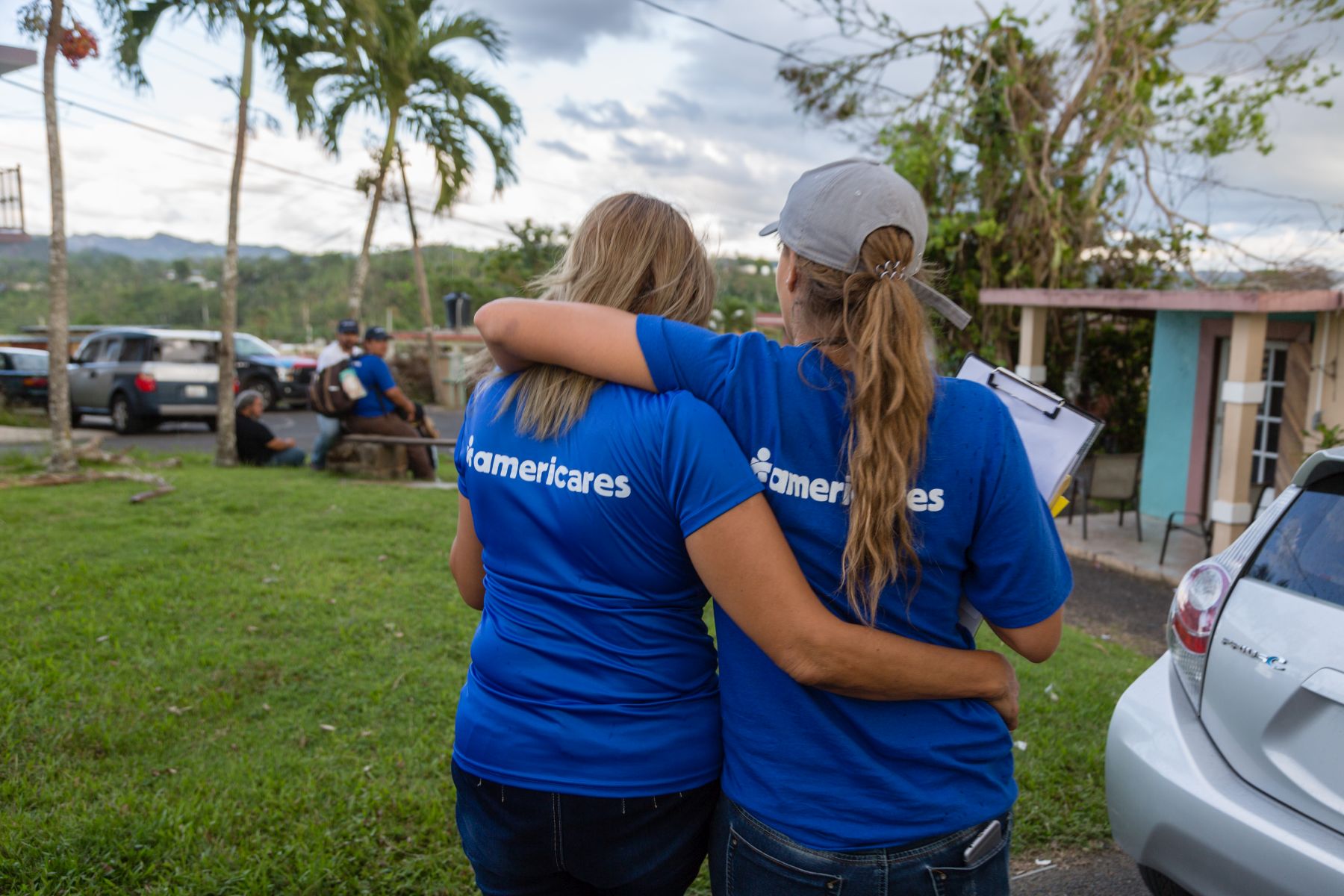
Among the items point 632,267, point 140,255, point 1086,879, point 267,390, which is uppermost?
point 140,255

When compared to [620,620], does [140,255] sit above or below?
above

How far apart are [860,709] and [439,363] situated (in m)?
23.7

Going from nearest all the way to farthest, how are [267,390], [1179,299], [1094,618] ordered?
[1094,618], [1179,299], [267,390]

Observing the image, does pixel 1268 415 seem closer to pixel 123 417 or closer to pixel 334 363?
pixel 334 363

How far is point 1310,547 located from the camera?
233cm

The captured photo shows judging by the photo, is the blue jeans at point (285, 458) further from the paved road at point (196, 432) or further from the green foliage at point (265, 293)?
the green foliage at point (265, 293)

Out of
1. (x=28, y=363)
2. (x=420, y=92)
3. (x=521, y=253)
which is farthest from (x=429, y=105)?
(x=521, y=253)

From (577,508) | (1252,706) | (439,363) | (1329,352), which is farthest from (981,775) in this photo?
(439,363)

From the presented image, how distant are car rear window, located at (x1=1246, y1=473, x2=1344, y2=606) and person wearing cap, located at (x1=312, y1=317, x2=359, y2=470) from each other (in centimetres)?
892

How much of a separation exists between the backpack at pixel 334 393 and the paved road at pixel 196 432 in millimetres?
4712

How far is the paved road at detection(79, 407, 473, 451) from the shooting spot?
14.4 m

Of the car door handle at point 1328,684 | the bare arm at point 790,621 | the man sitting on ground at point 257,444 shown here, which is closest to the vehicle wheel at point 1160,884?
the car door handle at point 1328,684

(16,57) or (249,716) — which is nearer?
(249,716)

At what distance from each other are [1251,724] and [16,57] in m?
9.98
